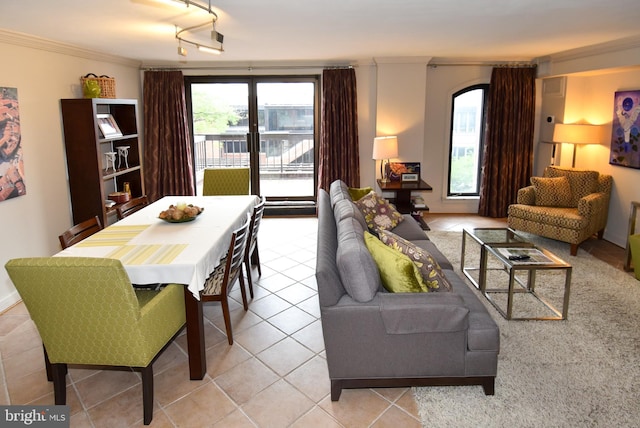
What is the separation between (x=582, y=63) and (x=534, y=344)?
155 inches

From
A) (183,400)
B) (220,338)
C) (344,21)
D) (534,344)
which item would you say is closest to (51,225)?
(220,338)

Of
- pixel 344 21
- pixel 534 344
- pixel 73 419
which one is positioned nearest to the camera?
pixel 73 419

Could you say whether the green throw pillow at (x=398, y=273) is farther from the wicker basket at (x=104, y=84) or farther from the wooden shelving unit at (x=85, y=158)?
the wicker basket at (x=104, y=84)

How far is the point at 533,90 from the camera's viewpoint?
22.5 ft

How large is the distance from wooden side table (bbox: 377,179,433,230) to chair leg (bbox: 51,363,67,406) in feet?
14.3

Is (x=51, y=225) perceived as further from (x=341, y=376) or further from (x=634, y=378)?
(x=634, y=378)

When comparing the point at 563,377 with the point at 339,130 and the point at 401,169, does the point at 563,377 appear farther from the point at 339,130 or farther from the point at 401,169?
the point at 339,130

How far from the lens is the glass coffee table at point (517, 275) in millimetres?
3684

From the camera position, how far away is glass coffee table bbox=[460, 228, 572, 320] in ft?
12.1

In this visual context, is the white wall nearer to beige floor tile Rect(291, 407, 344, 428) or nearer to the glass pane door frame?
the glass pane door frame

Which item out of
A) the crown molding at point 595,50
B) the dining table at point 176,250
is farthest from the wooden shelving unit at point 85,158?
the crown molding at point 595,50

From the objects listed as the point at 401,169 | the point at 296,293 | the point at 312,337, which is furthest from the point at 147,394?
the point at 401,169

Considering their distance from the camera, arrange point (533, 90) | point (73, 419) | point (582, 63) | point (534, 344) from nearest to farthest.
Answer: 1. point (73, 419)
2. point (534, 344)
3. point (582, 63)
4. point (533, 90)

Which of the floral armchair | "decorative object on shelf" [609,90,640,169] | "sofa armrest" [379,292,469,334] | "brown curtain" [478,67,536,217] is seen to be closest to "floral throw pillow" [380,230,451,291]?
"sofa armrest" [379,292,469,334]
